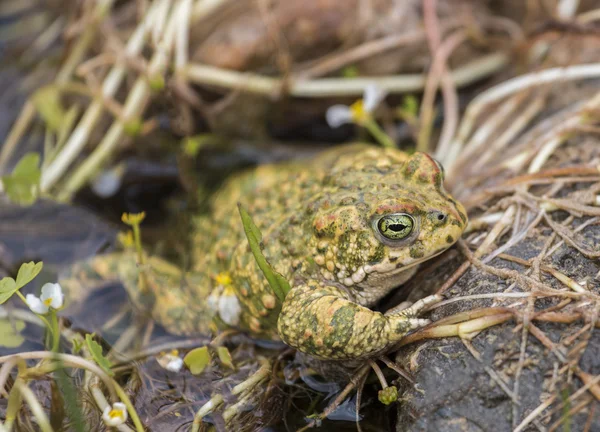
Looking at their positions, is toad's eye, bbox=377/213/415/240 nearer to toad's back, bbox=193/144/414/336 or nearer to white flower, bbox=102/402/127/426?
toad's back, bbox=193/144/414/336

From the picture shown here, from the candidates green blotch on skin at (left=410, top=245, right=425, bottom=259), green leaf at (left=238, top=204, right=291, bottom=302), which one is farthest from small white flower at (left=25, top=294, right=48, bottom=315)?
green blotch on skin at (left=410, top=245, right=425, bottom=259)

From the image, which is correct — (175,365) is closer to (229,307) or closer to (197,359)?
(197,359)

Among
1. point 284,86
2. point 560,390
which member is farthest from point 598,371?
point 284,86

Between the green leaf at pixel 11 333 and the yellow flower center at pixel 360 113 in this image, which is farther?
the yellow flower center at pixel 360 113

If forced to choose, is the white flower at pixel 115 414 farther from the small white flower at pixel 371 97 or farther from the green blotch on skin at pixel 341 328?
the small white flower at pixel 371 97

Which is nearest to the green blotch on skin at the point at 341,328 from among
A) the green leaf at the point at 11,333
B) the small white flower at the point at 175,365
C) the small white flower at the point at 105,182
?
the small white flower at the point at 175,365

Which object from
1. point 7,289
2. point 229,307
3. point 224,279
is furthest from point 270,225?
point 7,289
